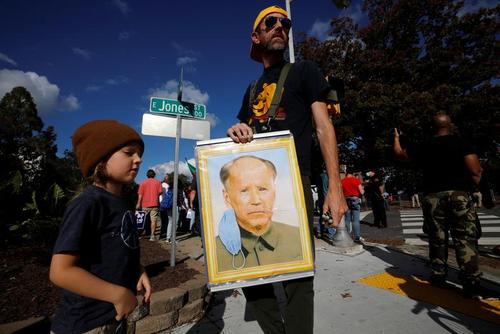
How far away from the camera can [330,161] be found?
1570 mm

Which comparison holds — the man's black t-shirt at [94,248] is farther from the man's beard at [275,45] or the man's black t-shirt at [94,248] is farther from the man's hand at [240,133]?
the man's beard at [275,45]

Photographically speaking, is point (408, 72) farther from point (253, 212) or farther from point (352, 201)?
point (253, 212)

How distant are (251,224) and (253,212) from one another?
7cm

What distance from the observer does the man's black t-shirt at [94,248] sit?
1162 millimetres

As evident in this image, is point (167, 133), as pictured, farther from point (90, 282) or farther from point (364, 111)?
point (364, 111)

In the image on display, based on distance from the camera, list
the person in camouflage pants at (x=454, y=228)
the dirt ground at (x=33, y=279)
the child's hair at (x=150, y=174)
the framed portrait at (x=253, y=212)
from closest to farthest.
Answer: the framed portrait at (x=253, y=212)
the dirt ground at (x=33, y=279)
the person in camouflage pants at (x=454, y=228)
the child's hair at (x=150, y=174)

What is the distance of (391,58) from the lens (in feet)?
59.2

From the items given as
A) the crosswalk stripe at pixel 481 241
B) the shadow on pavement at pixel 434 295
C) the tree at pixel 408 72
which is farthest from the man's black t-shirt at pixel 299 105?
the tree at pixel 408 72

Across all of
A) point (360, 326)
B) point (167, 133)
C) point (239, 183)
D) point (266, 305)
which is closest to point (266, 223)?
point (239, 183)

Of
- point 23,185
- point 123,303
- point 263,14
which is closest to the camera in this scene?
point 123,303

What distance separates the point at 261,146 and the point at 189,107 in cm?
349

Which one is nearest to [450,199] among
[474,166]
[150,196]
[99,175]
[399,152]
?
[474,166]

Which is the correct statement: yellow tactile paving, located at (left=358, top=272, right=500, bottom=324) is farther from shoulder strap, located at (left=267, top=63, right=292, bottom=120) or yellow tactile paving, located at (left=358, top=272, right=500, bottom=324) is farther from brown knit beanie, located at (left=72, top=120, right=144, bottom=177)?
brown knit beanie, located at (left=72, top=120, right=144, bottom=177)

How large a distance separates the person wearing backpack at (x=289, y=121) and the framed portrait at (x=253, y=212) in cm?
13
